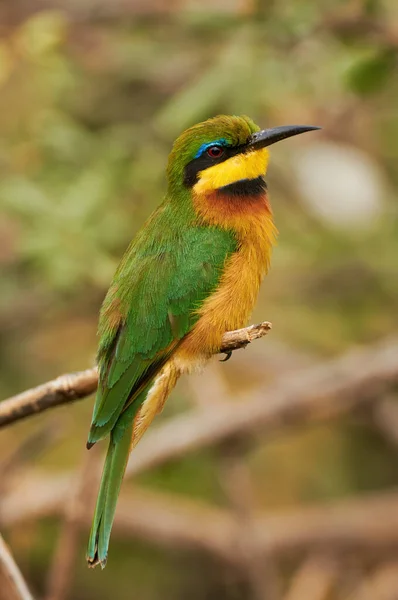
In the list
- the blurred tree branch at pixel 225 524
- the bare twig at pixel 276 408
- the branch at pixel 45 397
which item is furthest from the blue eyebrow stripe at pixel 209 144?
the blurred tree branch at pixel 225 524

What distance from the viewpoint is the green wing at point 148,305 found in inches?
72.6

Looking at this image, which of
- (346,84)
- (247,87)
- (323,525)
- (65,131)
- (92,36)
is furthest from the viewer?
(92,36)

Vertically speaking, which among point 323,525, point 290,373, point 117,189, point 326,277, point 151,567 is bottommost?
point 151,567

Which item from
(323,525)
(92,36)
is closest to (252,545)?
(323,525)

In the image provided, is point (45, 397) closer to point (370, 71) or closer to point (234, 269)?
point (234, 269)

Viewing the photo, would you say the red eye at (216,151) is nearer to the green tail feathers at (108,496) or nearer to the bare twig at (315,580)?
the green tail feathers at (108,496)

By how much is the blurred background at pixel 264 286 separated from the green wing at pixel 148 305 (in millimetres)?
748

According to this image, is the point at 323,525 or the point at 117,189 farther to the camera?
the point at 323,525

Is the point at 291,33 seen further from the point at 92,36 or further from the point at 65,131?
the point at 92,36

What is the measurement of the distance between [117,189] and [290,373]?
114cm

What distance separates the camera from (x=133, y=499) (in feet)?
13.6

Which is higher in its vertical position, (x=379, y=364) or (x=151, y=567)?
(x=379, y=364)

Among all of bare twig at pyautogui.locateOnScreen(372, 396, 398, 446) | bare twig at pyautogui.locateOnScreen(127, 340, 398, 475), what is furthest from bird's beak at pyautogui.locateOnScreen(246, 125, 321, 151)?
bare twig at pyautogui.locateOnScreen(372, 396, 398, 446)

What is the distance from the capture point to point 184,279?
2039 mm
